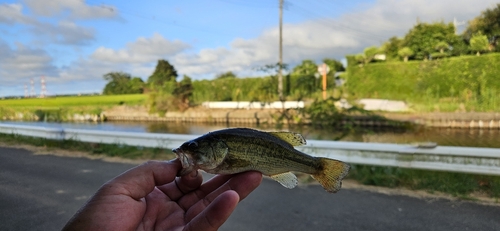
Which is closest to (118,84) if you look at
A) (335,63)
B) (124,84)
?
(124,84)

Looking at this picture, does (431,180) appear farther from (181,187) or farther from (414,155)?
(181,187)

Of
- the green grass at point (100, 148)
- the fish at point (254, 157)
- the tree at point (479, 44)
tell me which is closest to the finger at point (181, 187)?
the fish at point (254, 157)

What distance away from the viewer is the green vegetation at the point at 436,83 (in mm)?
23922

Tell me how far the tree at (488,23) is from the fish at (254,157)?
40708 millimetres

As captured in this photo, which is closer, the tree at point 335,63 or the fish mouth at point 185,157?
the fish mouth at point 185,157

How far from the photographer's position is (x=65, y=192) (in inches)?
221

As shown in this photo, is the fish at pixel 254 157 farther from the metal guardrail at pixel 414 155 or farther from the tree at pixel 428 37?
the tree at pixel 428 37

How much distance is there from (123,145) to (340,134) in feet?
18.8

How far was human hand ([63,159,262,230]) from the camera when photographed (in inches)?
65.7

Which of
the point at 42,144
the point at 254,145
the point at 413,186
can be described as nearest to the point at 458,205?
the point at 413,186

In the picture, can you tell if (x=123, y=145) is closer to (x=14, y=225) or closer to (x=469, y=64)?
(x=14, y=225)

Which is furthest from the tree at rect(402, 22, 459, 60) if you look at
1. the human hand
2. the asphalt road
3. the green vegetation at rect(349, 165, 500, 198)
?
the human hand

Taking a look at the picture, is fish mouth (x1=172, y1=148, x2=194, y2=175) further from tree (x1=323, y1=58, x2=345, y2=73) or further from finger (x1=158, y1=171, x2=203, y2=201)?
tree (x1=323, y1=58, x2=345, y2=73)

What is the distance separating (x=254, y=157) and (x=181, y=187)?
2.44ft
